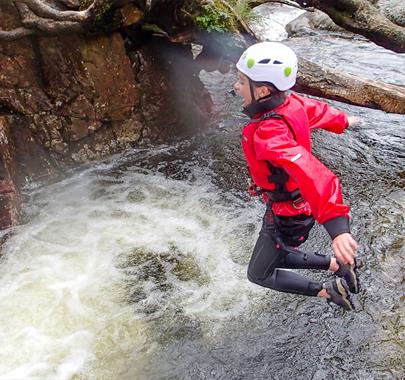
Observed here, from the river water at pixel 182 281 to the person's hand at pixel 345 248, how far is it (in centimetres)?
133

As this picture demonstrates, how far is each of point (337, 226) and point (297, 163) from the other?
0.48 metres

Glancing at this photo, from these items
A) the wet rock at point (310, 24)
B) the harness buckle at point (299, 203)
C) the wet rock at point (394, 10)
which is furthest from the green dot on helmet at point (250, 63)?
the wet rock at point (310, 24)

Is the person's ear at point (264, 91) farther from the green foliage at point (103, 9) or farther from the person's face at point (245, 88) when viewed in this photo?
the green foliage at point (103, 9)

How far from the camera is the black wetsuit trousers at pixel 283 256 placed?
3.65 metres

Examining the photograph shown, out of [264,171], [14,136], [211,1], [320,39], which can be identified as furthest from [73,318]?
[320,39]

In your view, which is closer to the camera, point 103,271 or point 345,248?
point 345,248

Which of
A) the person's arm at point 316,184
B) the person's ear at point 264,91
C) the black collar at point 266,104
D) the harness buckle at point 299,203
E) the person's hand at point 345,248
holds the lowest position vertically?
the harness buckle at point 299,203

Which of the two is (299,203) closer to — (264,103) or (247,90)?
(264,103)

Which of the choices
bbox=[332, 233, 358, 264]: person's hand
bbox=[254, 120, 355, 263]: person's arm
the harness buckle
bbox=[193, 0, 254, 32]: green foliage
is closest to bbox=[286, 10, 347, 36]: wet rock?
bbox=[193, 0, 254, 32]: green foliage

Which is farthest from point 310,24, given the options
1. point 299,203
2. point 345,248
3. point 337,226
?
point 345,248

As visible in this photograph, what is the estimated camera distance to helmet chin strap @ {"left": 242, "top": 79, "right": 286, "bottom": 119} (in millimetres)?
3328

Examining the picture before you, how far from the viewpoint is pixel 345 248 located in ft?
9.23

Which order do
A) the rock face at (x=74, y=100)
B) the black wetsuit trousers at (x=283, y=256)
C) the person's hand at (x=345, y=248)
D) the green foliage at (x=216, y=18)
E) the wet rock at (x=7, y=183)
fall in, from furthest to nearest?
the green foliage at (x=216, y=18) < the rock face at (x=74, y=100) < the wet rock at (x=7, y=183) < the black wetsuit trousers at (x=283, y=256) < the person's hand at (x=345, y=248)

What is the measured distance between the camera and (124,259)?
505cm
